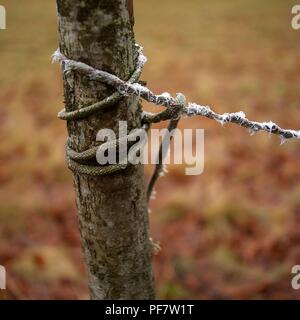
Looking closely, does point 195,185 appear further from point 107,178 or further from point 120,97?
point 120,97

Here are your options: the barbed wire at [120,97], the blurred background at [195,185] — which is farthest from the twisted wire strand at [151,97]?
the blurred background at [195,185]

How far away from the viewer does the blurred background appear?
2975 mm

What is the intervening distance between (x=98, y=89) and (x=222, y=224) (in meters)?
2.59

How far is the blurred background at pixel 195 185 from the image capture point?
2975 mm

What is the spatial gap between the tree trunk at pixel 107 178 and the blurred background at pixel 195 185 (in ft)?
3.05

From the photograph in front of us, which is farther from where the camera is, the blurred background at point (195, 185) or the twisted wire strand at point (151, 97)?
the blurred background at point (195, 185)

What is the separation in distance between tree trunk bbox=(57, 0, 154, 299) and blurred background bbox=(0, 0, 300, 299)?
0.93m

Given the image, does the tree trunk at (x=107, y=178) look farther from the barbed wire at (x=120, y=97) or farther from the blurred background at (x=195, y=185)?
the blurred background at (x=195, y=185)

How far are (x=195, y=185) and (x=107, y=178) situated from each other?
2959 millimetres

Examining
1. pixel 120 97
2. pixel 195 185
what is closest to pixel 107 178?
pixel 120 97

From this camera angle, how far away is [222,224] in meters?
3.42

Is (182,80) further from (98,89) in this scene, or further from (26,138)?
(98,89)

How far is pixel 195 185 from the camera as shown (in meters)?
4.05
